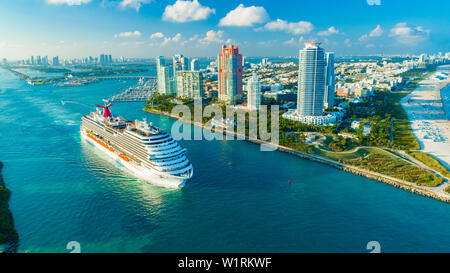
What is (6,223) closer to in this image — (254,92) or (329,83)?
(254,92)

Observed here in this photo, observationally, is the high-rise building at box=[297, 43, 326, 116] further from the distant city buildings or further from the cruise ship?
the distant city buildings

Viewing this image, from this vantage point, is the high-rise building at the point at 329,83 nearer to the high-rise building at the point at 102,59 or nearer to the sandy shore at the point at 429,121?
the sandy shore at the point at 429,121

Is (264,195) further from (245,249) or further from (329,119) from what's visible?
(329,119)

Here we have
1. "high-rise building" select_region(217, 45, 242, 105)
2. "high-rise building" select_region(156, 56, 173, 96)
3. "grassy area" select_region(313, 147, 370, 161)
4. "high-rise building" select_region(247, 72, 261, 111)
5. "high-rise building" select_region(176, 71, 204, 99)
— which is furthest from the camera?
"high-rise building" select_region(156, 56, 173, 96)

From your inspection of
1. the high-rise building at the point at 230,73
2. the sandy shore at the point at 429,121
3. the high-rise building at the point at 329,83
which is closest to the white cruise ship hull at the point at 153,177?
the sandy shore at the point at 429,121

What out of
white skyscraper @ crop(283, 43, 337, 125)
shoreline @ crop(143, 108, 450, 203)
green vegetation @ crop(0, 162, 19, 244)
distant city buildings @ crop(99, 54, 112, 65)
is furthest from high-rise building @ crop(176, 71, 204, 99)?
distant city buildings @ crop(99, 54, 112, 65)

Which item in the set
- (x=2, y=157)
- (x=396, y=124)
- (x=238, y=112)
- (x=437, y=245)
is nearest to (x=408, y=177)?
(x=437, y=245)

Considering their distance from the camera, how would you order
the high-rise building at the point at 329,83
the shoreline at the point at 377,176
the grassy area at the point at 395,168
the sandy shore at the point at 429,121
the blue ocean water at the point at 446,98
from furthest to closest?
the high-rise building at the point at 329,83, the blue ocean water at the point at 446,98, the sandy shore at the point at 429,121, the grassy area at the point at 395,168, the shoreline at the point at 377,176
